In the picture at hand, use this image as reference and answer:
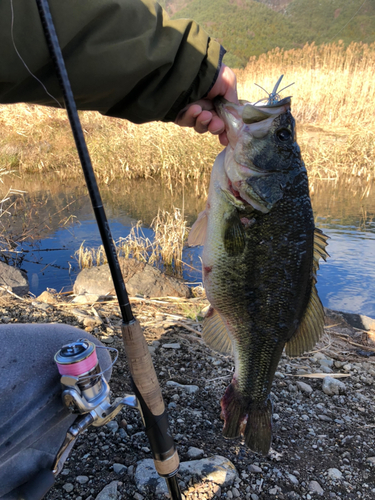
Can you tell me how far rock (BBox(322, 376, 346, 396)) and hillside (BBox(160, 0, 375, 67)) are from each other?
64.5m

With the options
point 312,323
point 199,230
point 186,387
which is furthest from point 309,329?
point 186,387

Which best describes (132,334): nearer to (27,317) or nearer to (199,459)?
(199,459)

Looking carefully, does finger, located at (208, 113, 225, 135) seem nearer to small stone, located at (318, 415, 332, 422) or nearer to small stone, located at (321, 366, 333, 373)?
small stone, located at (318, 415, 332, 422)

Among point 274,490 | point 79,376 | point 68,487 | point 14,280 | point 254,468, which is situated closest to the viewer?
point 79,376

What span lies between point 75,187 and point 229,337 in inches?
402

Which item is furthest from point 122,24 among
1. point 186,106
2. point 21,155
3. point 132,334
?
point 21,155

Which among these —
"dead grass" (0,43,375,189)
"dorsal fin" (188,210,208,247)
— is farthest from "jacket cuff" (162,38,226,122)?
"dead grass" (0,43,375,189)

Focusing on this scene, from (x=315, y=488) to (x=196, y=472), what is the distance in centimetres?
69

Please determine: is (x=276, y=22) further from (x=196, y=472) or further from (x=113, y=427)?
(x=196, y=472)

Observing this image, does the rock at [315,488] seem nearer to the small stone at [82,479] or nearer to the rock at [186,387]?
the rock at [186,387]

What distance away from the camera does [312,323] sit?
6.24 ft

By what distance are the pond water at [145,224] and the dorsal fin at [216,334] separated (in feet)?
13.6

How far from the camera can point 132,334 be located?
1573 millimetres

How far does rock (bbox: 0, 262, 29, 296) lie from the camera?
5.50 metres
